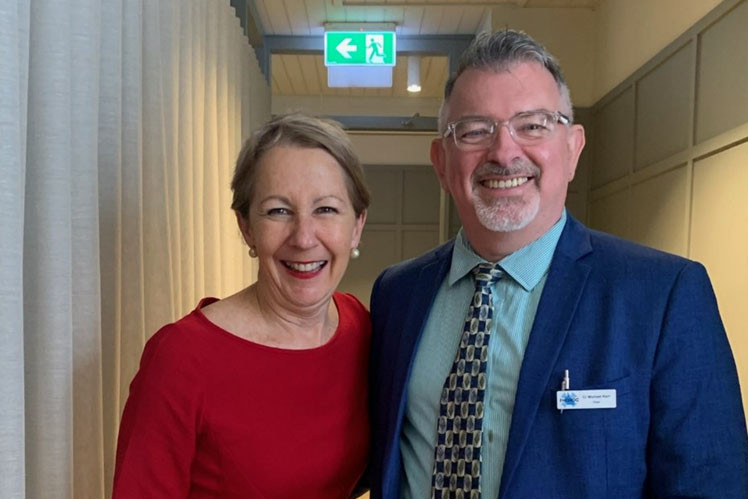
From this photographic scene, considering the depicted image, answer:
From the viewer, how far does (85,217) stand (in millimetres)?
1396

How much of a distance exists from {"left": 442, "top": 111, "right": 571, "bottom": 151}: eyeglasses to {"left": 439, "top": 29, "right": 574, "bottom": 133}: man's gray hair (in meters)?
0.07

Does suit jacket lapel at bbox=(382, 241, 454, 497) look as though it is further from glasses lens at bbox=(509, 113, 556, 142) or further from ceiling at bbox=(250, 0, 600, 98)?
ceiling at bbox=(250, 0, 600, 98)

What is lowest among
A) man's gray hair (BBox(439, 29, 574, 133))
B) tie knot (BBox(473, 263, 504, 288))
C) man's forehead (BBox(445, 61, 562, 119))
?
tie knot (BBox(473, 263, 504, 288))

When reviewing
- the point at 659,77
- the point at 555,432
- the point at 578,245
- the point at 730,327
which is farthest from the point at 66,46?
the point at 659,77

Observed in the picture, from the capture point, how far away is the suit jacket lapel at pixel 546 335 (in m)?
1.03

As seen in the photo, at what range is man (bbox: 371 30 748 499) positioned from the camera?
0.99 meters

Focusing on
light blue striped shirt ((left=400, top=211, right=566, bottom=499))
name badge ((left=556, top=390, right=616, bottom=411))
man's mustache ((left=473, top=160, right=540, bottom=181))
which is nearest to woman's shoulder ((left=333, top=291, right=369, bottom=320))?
light blue striped shirt ((left=400, top=211, right=566, bottom=499))

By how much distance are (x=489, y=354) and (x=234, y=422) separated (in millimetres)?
517

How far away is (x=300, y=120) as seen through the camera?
1.23 meters

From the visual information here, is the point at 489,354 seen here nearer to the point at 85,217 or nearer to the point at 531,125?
the point at 531,125

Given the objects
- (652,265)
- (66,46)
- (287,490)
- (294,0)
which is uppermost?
(294,0)

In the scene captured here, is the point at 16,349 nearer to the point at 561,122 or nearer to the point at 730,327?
the point at 561,122

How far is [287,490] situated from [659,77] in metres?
2.95

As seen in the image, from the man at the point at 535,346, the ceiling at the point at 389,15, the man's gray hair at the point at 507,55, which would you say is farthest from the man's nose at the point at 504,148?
the ceiling at the point at 389,15
